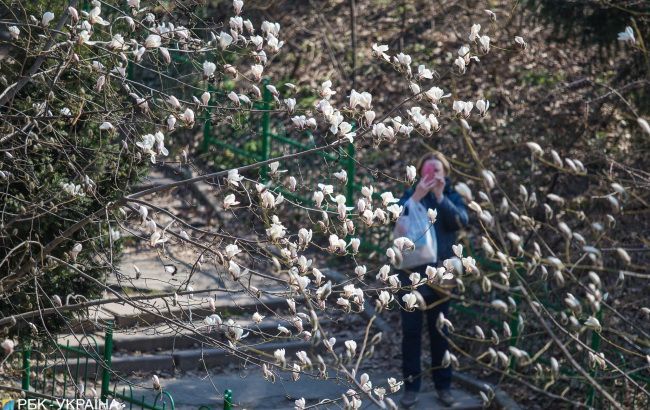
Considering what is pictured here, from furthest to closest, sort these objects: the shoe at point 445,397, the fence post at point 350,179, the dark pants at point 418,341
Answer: the fence post at point 350,179
the shoe at point 445,397
the dark pants at point 418,341

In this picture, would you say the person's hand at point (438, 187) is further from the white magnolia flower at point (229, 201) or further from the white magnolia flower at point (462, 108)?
the white magnolia flower at point (229, 201)

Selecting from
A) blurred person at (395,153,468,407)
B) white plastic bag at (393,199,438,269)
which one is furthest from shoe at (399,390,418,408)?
white plastic bag at (393,199,438,269)

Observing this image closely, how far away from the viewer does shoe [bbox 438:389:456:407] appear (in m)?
7.45

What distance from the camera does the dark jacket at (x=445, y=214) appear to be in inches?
282

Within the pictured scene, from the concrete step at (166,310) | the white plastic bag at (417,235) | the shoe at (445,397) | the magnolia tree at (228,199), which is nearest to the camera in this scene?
the magnolia tree at (228,199)

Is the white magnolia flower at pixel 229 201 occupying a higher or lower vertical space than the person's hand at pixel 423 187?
lower

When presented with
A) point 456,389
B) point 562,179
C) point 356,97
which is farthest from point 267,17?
point 356,97

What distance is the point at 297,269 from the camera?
194 inches

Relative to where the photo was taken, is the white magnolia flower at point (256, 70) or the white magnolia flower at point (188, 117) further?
the white magnolia flower at point (256, 70)

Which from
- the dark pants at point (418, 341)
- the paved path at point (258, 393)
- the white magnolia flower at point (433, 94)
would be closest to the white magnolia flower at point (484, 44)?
the white magnolia flower at point (433, 94)

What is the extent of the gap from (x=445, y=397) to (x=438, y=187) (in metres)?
1.55

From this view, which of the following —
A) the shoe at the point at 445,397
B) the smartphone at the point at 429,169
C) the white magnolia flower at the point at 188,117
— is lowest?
the shoe at the point at 445,397

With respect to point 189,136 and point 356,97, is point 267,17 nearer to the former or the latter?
point 189,136

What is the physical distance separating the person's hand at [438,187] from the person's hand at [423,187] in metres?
0.02
